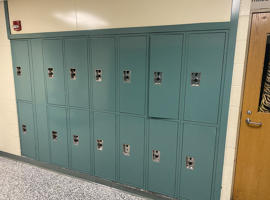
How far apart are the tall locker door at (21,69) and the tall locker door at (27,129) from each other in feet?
0.55

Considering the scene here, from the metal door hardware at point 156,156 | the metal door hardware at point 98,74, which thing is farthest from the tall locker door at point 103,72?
the metal door hardware at point 156,156

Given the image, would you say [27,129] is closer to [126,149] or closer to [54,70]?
[54,70]

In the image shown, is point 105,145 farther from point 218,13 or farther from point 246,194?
point 218,13

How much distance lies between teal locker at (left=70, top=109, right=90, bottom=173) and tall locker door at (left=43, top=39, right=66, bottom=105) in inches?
12.9

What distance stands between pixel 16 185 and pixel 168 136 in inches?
89.5

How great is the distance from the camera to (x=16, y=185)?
248cm

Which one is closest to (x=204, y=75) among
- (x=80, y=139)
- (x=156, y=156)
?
(x=156, y=156)

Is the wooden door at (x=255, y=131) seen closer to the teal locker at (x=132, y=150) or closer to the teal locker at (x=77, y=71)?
the teal locker at (x=132, y=150)

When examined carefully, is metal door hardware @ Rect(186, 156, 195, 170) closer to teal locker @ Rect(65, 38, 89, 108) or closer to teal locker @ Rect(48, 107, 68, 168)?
teal locker @ Rect(65, 38, 89, 108)

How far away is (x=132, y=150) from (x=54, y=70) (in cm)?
162

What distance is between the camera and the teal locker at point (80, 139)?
2510 mm

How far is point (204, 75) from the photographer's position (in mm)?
1845

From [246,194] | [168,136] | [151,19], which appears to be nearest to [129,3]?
[151,19]

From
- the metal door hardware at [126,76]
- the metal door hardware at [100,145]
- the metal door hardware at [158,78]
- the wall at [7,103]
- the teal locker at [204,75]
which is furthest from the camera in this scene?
the wall at [7,103]
